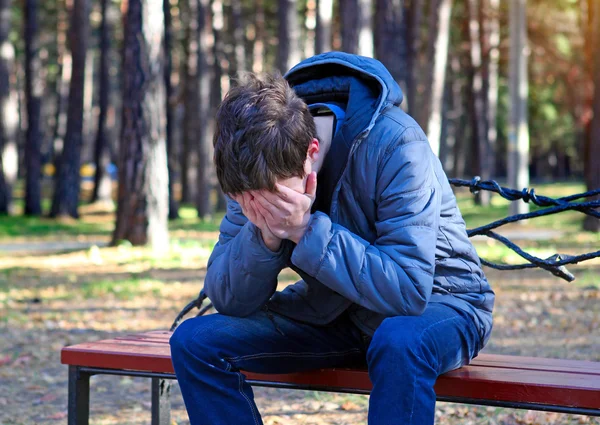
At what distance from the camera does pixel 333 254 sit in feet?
8.29

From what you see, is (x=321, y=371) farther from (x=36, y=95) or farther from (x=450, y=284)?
(x=36, y=95)

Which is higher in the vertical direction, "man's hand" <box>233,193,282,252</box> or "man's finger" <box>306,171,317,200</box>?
"man's finger" <box>306,171,317,200</box>

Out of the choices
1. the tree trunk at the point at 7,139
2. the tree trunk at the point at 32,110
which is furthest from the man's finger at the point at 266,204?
the tree trunk at the point at 32,110

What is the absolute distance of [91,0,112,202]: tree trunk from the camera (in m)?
21.8

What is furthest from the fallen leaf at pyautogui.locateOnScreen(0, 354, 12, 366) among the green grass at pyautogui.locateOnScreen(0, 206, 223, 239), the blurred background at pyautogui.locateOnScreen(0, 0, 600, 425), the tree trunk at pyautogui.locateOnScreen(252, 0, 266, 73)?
the tree trunk at pyautogui.locateOnScreen(252, 0, 266, 73)

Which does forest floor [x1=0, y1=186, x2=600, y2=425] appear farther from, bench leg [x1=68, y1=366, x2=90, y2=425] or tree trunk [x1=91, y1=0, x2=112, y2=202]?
tree trunk [x1=91, y1=0, x2=112, y2=202]

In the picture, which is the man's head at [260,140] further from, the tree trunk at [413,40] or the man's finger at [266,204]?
the tree trunk at [413,40]

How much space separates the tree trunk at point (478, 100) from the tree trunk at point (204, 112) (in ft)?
27.4

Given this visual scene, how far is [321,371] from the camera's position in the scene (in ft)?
9.62

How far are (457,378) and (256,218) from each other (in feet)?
2.74

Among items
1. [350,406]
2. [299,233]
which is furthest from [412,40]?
[299,233]

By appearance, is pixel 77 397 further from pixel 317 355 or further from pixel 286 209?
pixel 286 209

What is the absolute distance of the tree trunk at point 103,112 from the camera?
21.8 m

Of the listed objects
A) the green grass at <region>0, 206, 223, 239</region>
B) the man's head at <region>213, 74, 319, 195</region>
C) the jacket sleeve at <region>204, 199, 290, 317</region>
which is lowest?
the green grass at <region>0, 206, 223, 239</region>
